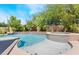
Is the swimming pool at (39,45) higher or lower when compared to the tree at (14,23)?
lower

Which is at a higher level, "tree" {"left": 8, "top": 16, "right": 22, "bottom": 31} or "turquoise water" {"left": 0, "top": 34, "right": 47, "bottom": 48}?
"tree" {"left": 8, "top": 16, "right": 22, "bottom": 31}

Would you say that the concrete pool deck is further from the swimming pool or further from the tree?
the tree

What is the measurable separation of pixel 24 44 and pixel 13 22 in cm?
34

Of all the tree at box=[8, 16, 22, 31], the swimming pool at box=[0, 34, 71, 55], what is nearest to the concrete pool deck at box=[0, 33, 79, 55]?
the swimming pool at box=[0, 34, 71, 55]

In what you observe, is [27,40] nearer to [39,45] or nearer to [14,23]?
[39,45]

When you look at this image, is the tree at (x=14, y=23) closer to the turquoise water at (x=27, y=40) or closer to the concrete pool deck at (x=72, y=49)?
the turquoise water at (x=27, y=40)

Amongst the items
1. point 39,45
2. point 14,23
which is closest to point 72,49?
point 39,45

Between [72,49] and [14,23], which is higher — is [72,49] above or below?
below

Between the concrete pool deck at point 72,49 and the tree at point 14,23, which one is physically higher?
the tree at point 14,23

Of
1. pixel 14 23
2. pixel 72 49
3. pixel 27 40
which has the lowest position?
pixel 72 49

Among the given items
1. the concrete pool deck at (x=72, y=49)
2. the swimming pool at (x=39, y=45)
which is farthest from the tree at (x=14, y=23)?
the concrete pool deck at (x=72, y=49)
